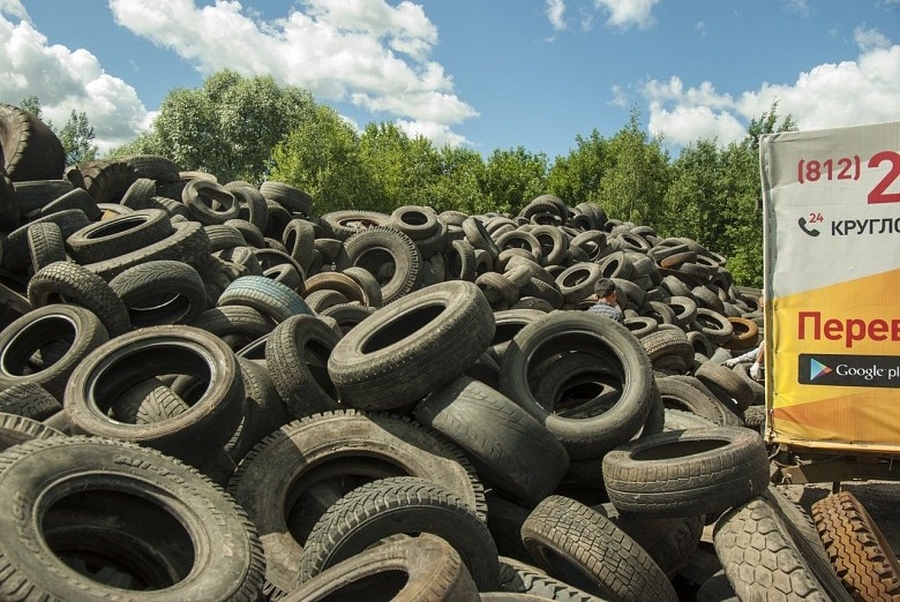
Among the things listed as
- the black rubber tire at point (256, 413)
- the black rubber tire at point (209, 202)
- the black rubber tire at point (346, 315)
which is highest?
the black rubber tire at point (209, 202)

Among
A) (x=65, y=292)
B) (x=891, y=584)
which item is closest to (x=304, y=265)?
(x=65, y=292)

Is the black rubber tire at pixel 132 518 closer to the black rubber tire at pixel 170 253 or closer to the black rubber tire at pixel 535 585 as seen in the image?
the black rubber tire at pixel 535 585

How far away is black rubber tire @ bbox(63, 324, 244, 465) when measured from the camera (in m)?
4.39

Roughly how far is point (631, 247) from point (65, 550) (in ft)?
55.4

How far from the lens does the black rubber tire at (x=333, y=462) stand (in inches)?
177

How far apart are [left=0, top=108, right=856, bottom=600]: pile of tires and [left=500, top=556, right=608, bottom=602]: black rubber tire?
0.02m

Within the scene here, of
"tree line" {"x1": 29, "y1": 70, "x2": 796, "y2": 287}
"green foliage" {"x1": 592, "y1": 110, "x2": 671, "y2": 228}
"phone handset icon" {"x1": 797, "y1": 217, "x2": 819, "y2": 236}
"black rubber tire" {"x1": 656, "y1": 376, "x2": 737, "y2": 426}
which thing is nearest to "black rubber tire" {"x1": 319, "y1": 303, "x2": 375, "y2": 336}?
"black rubber tire" {"x1": 656, "y1": 376, "x2": 737, "y2": 426}

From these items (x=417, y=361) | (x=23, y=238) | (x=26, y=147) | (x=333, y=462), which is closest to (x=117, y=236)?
(x=23, y=238)

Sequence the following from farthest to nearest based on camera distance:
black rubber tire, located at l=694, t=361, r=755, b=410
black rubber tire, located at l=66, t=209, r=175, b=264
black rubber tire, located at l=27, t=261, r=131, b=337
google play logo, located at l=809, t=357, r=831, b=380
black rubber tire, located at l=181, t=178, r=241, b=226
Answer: black rubber tire, located at l=181, t=178, r=241, b=226 → black rubber tire, located at l=694, t=361, r=755, b=410 → black rubber tire, located at l=66, t=209, r=175, b=264 → black rubber tire, located at l=27, t=261, r=131, b=337 → google play logo, located at l=809, t=357, r=831, b=380

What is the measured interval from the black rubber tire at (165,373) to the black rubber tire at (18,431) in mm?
405

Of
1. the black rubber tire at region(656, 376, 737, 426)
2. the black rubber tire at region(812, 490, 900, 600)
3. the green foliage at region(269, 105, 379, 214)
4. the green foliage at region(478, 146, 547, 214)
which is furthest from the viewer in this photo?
the green foliage at region(478, 146, 547, 214)

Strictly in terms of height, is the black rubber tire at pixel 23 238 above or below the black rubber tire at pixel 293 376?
above

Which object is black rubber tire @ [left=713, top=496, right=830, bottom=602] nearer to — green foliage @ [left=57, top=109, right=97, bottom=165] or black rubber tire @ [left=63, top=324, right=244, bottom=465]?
black rubber tire @ [left=63, top=324, right=244, bottom=465]

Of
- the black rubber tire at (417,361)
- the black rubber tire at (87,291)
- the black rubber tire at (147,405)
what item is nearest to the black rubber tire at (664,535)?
the black rubber tire at (417,361)
